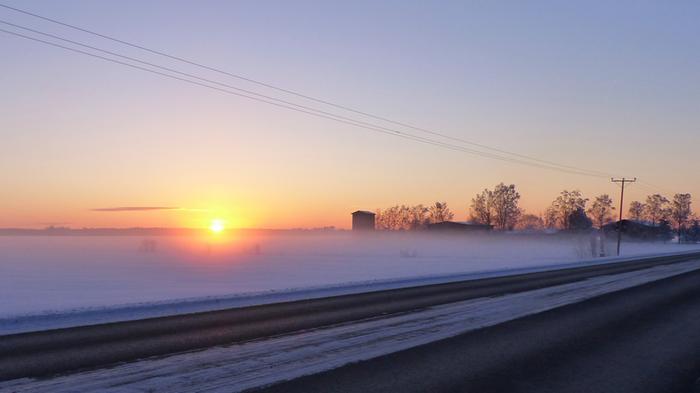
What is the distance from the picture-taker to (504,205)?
411 ft

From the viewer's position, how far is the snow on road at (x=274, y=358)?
21.3 feet

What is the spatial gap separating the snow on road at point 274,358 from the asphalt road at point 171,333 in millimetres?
551

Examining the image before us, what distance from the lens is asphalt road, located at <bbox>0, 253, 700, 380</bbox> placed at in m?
7.85

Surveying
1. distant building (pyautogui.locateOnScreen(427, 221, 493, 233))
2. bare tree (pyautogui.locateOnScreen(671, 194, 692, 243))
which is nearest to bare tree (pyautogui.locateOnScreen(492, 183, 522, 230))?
distant building (pyautogui.locateOnScreen(427, 221, 493, 233))

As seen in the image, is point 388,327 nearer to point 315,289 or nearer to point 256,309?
point 256,309

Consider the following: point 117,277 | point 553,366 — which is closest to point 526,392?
point 553,366

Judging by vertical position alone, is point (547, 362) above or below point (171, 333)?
above

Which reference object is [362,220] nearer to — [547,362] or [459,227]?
[459,227]

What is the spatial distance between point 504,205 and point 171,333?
397 ft

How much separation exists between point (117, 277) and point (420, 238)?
84.8 metres

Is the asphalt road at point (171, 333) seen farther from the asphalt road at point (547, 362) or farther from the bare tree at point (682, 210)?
the bare tree at point (682, 210)

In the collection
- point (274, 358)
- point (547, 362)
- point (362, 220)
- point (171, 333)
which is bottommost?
point (171, 333)

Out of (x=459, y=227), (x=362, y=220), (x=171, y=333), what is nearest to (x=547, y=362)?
(x=171, y=333)

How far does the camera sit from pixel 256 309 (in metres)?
13.9
